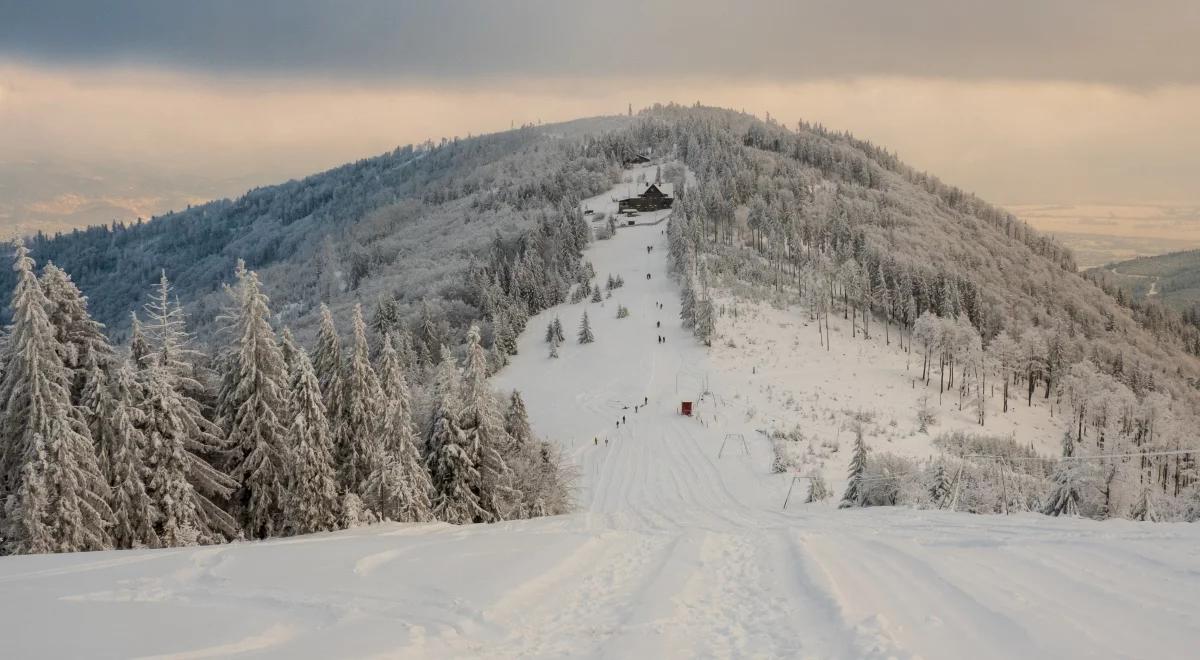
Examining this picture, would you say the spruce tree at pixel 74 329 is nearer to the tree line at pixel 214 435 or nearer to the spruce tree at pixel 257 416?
the tree line at pixel 214 435

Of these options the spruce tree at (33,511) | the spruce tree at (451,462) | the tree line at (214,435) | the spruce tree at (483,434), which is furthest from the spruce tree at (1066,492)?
the spruce tree at (33,511)

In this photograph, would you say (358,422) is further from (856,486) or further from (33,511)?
(856,486)

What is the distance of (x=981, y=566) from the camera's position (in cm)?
1057

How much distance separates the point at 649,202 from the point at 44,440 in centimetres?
12920

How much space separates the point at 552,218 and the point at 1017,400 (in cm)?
8509

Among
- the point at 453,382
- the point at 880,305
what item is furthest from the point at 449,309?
the point at 453,382

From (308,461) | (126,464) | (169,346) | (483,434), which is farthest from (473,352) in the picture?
(126,464)

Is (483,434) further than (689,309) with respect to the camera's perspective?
No

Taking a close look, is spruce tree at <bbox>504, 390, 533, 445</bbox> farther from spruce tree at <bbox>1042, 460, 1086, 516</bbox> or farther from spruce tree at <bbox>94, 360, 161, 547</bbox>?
spruce tree at <bbox>1042, 460, 1086, 516</bbox>

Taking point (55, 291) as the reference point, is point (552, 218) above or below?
above

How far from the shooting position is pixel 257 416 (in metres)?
23.8

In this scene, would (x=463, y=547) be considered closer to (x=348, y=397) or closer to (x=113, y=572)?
(x=113, y=572)

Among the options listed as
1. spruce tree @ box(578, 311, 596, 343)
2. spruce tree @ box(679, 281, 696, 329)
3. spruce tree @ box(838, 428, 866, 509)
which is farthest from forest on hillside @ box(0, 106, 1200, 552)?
spruce tree @ box(578, 311, 596, 343)

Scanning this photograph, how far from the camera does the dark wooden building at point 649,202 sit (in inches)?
5556
